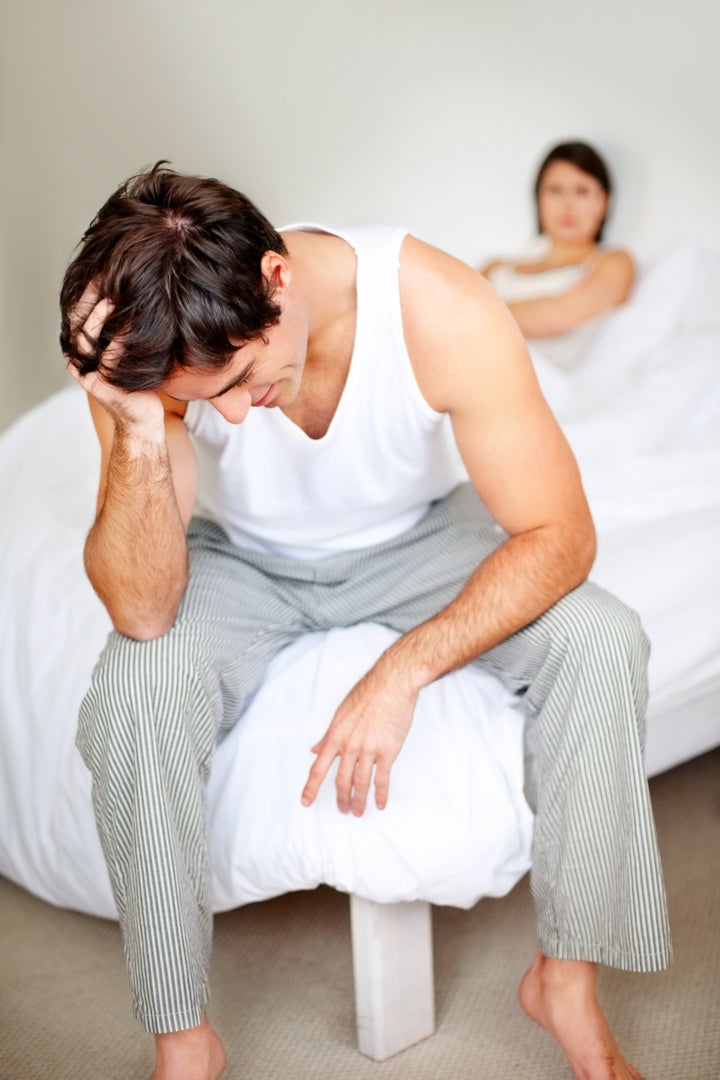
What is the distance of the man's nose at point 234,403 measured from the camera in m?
1.13

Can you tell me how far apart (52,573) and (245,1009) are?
2.12 feet

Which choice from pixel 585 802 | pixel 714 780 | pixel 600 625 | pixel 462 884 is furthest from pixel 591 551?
pixel 714 780

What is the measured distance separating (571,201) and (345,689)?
1982 millimetres


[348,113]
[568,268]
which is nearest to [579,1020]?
[568,268]

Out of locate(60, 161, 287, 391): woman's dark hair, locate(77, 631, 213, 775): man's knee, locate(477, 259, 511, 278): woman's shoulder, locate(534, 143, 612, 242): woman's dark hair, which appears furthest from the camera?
locate(477, 259, 511, 278): woman's shoulder

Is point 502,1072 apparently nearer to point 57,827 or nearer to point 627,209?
point 57,827

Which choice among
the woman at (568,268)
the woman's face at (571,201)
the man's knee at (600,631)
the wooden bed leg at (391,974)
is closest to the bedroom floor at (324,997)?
the wooden bed leg at (391,974)

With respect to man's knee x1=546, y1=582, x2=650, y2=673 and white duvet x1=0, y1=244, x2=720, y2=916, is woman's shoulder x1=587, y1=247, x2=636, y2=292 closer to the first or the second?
A: white duvet x1=0, y1=244, x2=720, y2=916

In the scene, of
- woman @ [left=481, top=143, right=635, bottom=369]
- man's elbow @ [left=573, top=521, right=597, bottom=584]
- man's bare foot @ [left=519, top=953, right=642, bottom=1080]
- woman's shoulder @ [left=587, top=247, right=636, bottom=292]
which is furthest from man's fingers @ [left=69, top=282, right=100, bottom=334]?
woman's shoulder @ [left=587, top=247, right=636, bottom=292]

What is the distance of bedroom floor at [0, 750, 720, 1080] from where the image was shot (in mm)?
1283

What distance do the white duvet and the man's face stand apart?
0.35m

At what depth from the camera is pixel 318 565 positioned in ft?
4.70

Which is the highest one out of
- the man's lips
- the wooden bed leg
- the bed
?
the man's lips

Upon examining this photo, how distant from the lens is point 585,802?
→ 3.86ft
